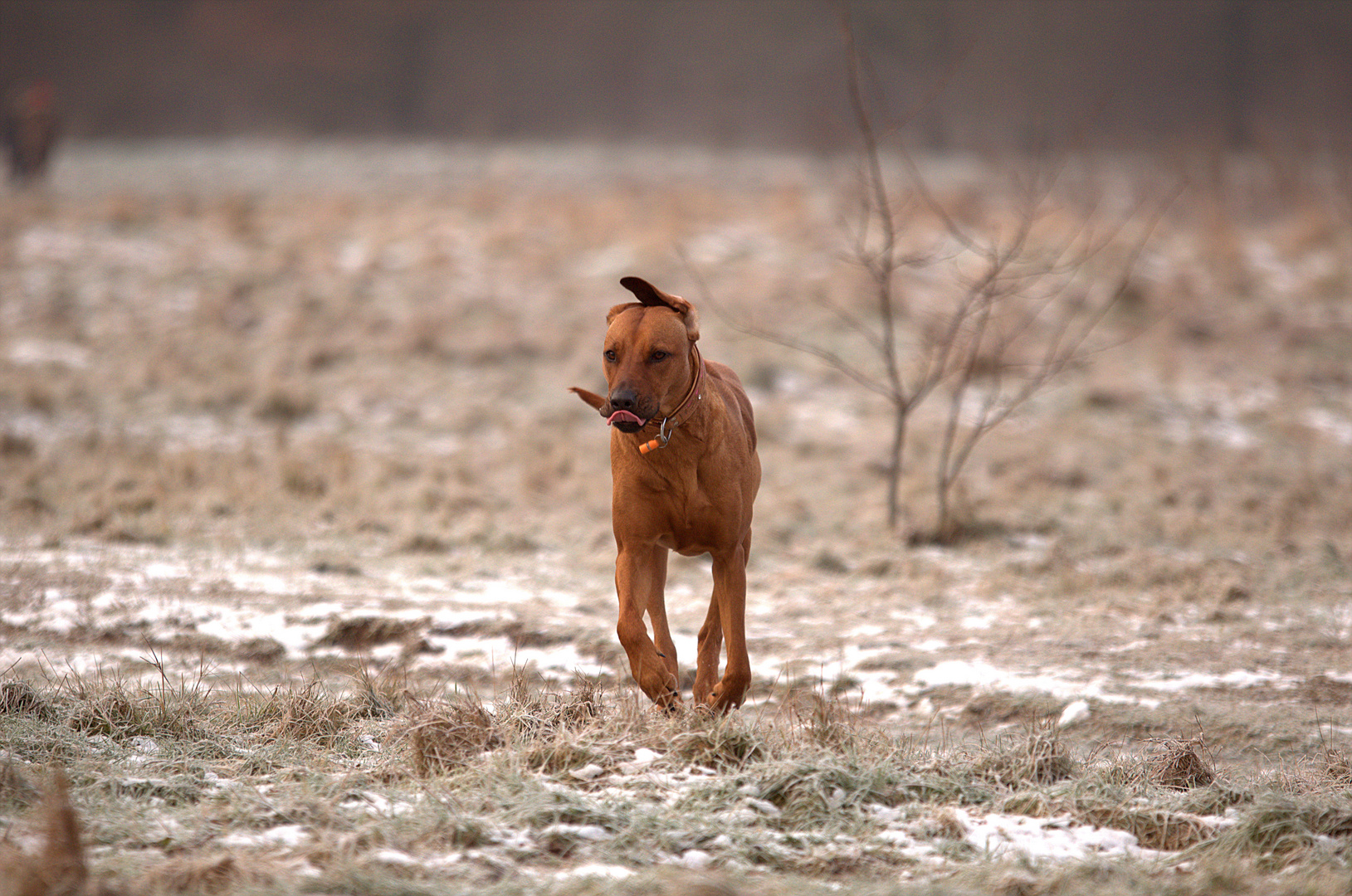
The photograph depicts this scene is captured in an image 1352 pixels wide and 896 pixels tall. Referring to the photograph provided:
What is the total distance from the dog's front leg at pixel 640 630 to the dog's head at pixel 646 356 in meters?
0.59

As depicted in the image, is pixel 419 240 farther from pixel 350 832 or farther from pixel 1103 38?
pixel 1103 38

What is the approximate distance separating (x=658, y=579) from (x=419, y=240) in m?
11.8

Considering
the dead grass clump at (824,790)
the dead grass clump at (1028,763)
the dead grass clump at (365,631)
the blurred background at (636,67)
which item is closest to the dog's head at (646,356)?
the dead grass clump at (824,790)

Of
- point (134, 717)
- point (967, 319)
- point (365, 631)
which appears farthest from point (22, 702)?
point (967, 319)

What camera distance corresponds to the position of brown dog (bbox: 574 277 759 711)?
11.9 ft

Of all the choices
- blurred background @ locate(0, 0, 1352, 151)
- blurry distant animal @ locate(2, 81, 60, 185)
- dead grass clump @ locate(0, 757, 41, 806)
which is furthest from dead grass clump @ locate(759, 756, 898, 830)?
blurred background @ locate(0, 0, 1352, 151)

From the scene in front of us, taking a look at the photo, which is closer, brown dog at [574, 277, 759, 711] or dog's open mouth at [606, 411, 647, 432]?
dog's open mouth at [606, 411, 647, 432]

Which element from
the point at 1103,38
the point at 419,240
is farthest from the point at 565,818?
the point at 1103,38

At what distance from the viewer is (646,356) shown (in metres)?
3.57

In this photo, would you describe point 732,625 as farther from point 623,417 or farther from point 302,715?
point 302,715

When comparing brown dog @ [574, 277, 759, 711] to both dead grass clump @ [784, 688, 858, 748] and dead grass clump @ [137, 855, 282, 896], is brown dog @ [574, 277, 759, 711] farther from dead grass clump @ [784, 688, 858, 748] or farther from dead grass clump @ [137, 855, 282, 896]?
dead grass clump @ [137, 855, 282, 896]

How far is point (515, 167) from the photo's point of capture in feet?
75.6

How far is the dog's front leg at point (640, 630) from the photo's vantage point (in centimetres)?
378

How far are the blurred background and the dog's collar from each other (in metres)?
23.9
